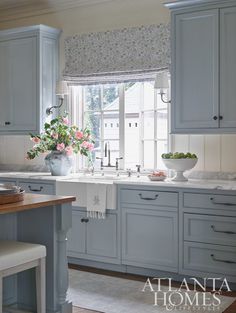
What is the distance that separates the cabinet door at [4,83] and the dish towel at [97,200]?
1648mm

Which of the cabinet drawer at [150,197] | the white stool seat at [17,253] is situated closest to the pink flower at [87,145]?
the cabinet drawer at [150,197]

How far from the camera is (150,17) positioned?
4902mm

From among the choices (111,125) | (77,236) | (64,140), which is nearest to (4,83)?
(64,140)

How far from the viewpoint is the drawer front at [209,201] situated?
3.90 m

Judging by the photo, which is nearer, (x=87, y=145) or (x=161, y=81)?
(x=161, y=81)

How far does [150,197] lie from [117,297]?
94 cm

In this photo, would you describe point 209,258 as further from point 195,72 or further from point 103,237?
point 195,72

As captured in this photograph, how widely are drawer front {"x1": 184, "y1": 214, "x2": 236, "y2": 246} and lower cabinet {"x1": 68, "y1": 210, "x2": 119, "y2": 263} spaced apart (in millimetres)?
724

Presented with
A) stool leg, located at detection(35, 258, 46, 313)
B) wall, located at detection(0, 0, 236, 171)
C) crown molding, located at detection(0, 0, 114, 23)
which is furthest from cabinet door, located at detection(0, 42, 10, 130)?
stool leg, located at detection(35, 258, 46, 313)

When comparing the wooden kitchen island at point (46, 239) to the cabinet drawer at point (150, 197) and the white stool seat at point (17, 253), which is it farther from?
the cabinet drawer at point (150, 197)

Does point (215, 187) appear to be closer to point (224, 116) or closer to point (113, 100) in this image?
point (224, 116)

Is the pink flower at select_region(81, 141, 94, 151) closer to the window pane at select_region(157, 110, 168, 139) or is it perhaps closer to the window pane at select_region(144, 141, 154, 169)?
the window pane at select_region(144, 141, 154, 169)

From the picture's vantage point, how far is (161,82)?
458 centimetres

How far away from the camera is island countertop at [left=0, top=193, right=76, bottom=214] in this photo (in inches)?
109
